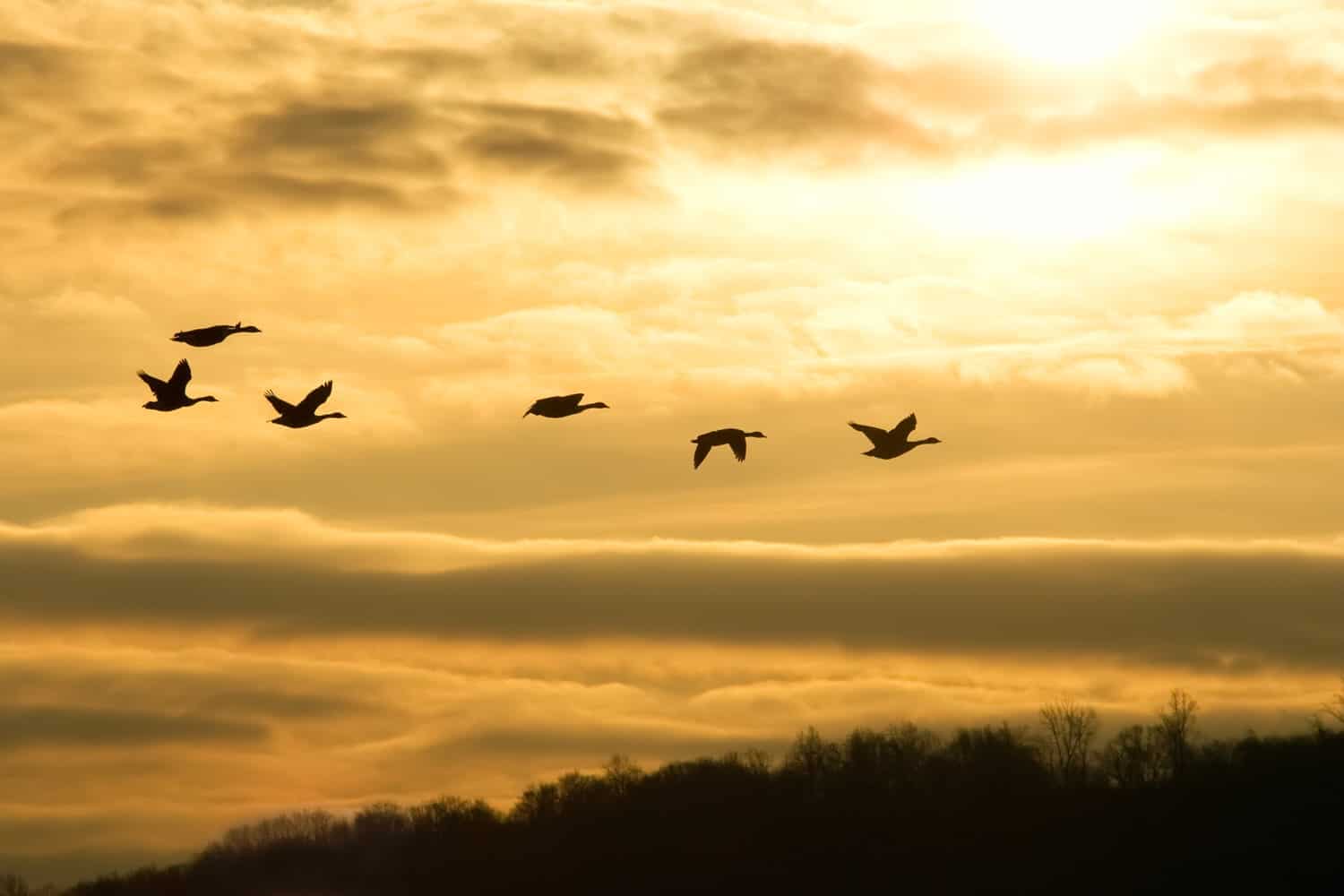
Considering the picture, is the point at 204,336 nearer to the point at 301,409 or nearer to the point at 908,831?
the point at 301,409

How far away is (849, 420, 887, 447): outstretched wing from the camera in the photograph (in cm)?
7619

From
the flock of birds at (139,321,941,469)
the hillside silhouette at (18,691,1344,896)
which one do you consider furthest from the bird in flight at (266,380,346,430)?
the hillside silhouette at (18,691,1344,896)

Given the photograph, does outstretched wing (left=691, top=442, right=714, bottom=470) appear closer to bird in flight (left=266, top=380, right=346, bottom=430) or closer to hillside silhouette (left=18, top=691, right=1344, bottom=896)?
bird in flight (left=266, top=380, right=346, bottom=430)

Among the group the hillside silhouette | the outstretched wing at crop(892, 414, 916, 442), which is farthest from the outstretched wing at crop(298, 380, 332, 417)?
the hillside silhouette

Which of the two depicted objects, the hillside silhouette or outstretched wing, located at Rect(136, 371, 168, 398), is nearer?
outstretched wing, located at Rect(136, 371, 168, 398)

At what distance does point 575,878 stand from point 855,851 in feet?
70.4

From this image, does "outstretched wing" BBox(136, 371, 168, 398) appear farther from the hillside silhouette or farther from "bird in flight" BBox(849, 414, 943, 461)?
the hillside silhouette

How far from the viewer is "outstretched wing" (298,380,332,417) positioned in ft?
232

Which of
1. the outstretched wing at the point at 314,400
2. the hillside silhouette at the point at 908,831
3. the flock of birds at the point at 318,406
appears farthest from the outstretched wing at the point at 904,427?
the hillside silhouette at the point at 908,831

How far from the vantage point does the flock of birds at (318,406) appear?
2594 inches

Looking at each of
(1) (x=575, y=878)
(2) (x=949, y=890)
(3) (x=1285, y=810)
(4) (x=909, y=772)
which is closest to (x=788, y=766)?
(4) (x=909, y=772)

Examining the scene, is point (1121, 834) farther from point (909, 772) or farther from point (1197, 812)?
point (909, 772)

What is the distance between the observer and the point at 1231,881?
140000mm

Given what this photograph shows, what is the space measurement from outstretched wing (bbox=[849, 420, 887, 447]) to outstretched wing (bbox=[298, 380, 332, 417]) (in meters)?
16.8
